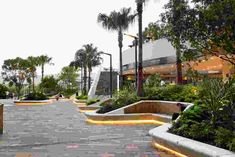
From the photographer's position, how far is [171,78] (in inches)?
2454

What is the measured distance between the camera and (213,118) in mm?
10102

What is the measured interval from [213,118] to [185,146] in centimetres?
219

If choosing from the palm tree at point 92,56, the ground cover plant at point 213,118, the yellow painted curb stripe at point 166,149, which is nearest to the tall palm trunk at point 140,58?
the ground cover plant at point 213,118

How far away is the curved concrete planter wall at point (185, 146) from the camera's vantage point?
716 cm

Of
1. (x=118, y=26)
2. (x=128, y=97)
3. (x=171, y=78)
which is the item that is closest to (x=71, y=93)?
(x=171, y=78)

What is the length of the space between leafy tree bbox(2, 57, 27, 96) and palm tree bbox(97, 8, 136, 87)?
143ft

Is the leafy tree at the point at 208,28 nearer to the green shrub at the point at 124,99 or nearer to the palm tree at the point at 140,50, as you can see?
the green shrub at the point at 124,99

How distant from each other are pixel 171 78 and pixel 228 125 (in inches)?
2107

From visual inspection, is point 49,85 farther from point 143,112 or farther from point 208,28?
point 208,28

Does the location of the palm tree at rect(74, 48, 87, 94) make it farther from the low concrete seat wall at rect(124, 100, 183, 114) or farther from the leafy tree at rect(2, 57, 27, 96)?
the low concrete seat wall at rect(124, 100, 183, 114)

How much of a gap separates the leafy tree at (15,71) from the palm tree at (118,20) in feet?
143

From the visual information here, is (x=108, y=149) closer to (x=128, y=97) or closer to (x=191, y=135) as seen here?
(x=191, y=135)

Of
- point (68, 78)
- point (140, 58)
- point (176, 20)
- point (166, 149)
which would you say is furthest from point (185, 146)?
point (68, 78)

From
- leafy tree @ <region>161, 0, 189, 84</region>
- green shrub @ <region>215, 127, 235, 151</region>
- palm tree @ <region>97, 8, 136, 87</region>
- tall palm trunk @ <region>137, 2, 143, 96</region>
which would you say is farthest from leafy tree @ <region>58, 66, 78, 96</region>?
green shrub @ <region>215, 127, 235, 151</region>
